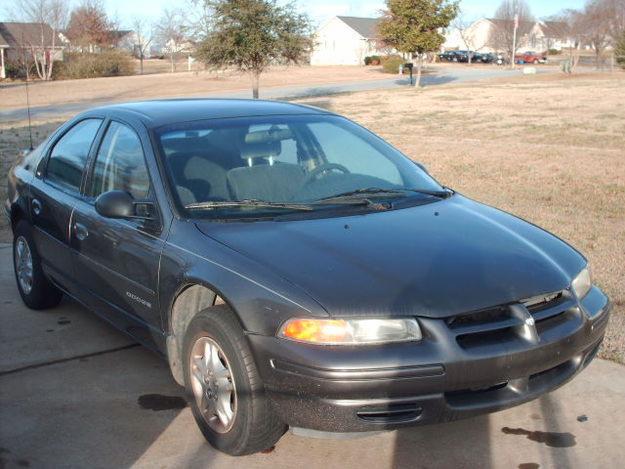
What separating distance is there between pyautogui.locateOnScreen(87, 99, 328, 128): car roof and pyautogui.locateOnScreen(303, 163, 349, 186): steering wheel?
49 cm

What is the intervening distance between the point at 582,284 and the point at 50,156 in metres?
3.59

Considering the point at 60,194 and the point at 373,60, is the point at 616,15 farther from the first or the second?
the point at 60,194

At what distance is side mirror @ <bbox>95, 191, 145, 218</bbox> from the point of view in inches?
162

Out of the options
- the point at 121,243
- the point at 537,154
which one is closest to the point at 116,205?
the point at 121,243

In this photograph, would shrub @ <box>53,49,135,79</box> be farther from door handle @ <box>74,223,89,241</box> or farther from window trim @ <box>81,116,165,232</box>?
door handle @ <box>74,223,89,241</box>

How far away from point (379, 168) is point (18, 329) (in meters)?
2.63

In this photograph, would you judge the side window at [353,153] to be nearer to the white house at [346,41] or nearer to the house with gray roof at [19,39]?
the house with gray roof at [19,39]

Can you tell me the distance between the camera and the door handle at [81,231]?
15.7 ft

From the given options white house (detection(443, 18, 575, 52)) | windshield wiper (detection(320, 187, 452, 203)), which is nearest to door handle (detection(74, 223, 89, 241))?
windshield wiper (detection(320, 187, 452, 203))

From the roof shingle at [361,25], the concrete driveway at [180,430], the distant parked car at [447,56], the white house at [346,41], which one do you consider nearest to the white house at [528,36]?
the distant parked car at [447,56]

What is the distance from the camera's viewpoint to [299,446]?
3.80 meters

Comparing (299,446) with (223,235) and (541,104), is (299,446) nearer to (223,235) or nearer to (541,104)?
(223,235)

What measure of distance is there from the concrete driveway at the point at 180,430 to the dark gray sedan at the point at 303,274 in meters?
0.28

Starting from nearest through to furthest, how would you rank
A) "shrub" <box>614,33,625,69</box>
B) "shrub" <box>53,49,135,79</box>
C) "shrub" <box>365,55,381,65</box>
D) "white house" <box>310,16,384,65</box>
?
"shrub" <box>614,33,625,69</box>, "shrub" <box>53,49,135,79</box>, "shrub" <box>365,55,381,65</box>, "white house" <box>310,16,384,65</box>
